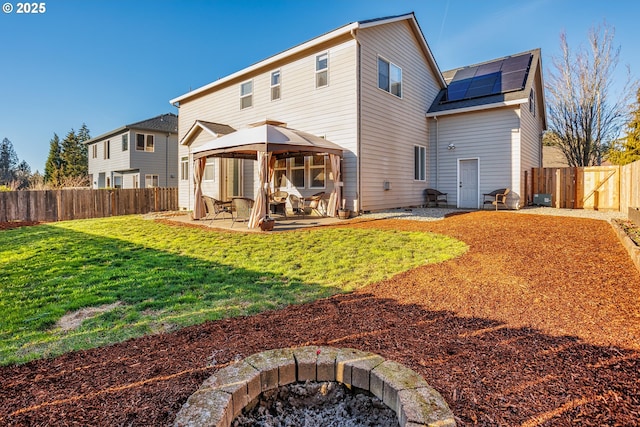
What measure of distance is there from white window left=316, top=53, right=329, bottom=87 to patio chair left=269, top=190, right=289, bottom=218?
4176mm

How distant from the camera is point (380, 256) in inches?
217

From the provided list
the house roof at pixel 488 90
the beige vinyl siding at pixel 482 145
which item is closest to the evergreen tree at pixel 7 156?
the house roof at pixel 488 90

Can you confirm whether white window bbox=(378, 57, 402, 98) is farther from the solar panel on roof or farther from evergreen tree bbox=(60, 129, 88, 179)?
evergreen tree bbox=(60, 129, 88, 179)

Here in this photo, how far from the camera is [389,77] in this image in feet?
40.9

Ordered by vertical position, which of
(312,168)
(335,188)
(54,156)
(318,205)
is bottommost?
(318,205)

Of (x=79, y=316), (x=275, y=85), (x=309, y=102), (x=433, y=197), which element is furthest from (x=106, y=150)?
(x=79, y=316)

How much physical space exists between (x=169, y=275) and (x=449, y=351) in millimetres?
3689

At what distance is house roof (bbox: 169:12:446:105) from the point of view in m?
10.7

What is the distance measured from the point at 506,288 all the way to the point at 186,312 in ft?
11.4

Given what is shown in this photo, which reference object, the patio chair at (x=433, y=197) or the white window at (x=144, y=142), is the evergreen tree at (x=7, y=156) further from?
the patio chair at (x=433, y=197)

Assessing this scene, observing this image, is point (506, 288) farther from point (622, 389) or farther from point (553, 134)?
point (553, 134)

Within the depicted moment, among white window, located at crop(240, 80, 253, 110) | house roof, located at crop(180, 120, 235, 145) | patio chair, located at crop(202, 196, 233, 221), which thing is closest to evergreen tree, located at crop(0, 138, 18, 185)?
house roof, located at crop(180, 120, 235, 145)

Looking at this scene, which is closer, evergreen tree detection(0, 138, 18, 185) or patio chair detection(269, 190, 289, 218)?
patio chair detection(269, 190, 289, 218)

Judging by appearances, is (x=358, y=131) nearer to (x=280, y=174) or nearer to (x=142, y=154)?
(x=280, y=174)
